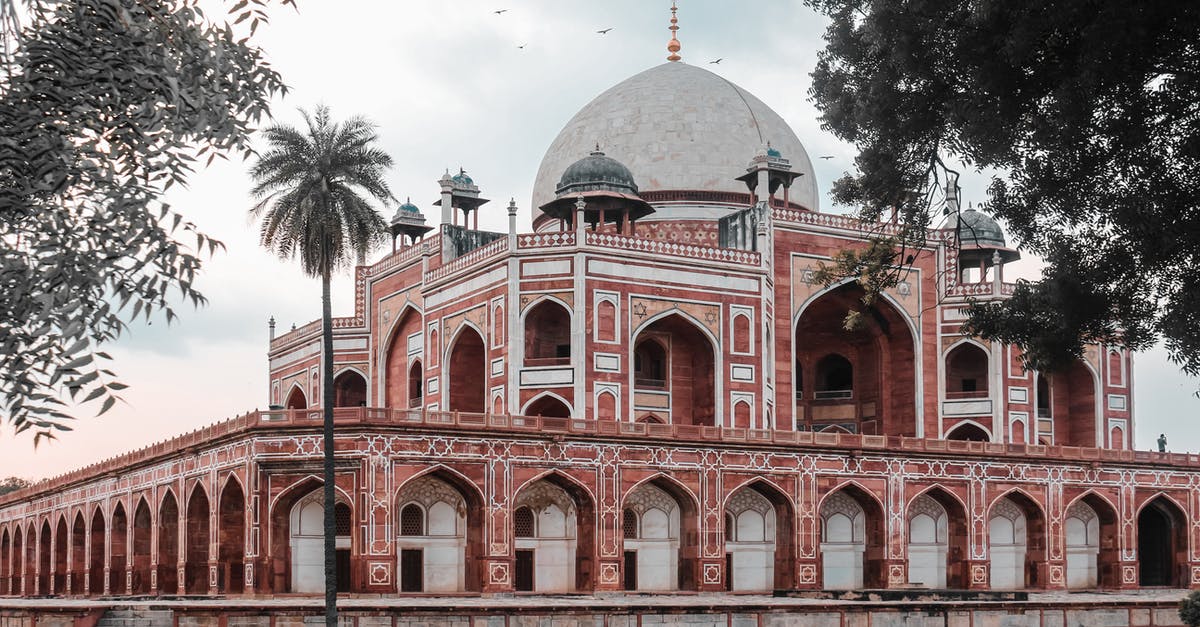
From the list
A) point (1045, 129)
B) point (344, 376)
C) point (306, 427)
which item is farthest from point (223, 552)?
point (1045, 129)

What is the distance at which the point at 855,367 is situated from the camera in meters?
46.5

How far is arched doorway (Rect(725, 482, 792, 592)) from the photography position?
36375 mm

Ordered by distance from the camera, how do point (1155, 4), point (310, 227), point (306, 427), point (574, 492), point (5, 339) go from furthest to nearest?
point (574, 492) < point (306, 427) < point (310, 227) < point (1155, 4) < point (5, 339)

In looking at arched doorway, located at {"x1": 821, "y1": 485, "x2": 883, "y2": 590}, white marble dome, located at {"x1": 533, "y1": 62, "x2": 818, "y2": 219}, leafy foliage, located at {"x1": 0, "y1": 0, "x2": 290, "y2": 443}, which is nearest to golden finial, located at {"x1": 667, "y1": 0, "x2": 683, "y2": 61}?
white marble dome, located at {"x1": 533, "y1": 62, "x2": 818, "y2": 219}

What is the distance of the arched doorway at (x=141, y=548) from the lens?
125 feet

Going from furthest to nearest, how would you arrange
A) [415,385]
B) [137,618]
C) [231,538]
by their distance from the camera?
[415,385]
[231,538]
[137,618]

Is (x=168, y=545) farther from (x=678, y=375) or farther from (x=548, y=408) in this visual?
(x=678, y=375)

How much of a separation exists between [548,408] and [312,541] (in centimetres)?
815

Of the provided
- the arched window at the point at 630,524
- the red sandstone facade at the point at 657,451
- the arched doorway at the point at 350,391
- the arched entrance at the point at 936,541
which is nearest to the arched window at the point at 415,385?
the red sandstone facade at the point at 657,451

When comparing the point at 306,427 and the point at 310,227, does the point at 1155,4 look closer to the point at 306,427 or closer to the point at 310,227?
the point at 310,227

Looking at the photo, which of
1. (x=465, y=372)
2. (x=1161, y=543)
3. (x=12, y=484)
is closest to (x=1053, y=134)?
(x=465, y=372)

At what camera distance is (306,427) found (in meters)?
31.8

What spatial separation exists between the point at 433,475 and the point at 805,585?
9.53 m

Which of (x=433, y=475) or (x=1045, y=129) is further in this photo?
(x=433, y=475)
